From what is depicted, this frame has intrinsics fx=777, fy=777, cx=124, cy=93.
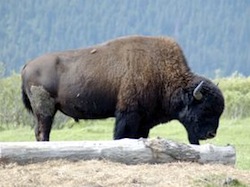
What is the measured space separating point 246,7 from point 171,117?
180 m

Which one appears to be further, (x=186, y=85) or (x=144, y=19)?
(x=144, y=19)

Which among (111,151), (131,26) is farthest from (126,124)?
(131,26)

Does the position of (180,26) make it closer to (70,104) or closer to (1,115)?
(1,115)

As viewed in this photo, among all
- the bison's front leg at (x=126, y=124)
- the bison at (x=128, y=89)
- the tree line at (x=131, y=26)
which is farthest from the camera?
the tree line at (x=131, y=26)

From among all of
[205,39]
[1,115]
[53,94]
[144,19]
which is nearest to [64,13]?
[144,19]

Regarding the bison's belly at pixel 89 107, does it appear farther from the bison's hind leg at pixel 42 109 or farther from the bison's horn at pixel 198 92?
the bison's horn at pixel 198 92

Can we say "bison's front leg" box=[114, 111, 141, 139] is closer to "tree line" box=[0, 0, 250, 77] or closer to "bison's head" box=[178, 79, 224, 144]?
"bison's head" box=[178, 79, 224, 144]

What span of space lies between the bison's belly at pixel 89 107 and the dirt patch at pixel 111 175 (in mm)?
4548

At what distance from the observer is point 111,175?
941cm

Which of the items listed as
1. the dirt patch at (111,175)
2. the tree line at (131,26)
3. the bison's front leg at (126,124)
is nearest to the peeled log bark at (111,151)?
the dirt patch at (111,175)

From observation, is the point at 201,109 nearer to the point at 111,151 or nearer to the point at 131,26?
the point at 111,151

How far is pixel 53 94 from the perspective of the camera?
14930mm

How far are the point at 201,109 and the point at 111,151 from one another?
4.73m

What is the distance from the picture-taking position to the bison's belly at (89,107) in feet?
47.5
